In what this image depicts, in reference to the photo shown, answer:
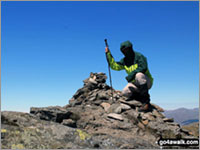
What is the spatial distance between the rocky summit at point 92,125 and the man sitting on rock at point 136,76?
40 cm

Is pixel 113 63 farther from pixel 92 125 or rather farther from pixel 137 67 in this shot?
pixel 92 125

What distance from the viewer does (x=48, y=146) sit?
4.55 metres

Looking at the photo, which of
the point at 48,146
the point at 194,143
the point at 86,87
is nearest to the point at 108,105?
the point at 86,87

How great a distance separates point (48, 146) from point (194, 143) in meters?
5.06

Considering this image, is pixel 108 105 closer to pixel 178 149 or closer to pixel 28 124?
pixel 178 149

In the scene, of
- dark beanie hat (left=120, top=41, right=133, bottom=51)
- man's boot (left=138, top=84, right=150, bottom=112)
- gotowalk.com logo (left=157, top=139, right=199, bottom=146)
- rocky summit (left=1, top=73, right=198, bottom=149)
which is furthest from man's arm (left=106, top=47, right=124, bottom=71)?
gotowalk.com logo (left=157, top=139, right=199, bottom=146)

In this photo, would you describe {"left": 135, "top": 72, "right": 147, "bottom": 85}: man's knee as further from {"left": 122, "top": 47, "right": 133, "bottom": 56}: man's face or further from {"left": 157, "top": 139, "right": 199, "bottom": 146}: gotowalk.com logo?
{"left": 157, "top": 139, "right": 199, "bottom": 146}: gotowalk.com logo

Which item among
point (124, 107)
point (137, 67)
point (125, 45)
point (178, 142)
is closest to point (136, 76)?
point (137, 67)

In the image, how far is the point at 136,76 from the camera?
9.66 metres

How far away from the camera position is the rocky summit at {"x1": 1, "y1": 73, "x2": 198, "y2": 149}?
4805mm

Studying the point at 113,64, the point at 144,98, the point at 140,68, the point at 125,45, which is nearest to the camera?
the point at 140,68

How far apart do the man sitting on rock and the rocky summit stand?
0.40 meters

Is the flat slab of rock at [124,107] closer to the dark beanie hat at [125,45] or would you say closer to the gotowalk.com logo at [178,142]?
the gotowalk.com logo at [178,142]

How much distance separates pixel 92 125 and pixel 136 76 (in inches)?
129
